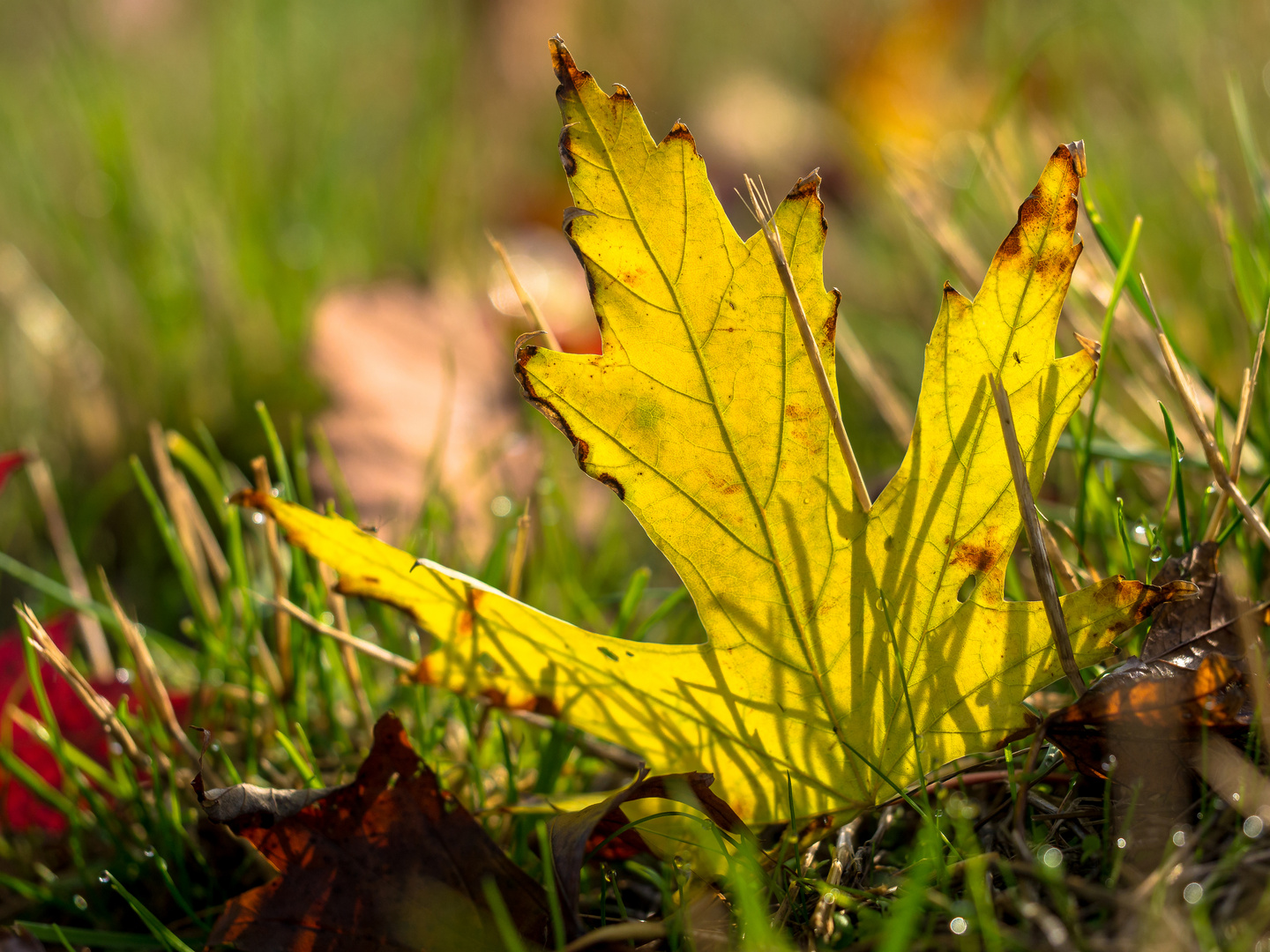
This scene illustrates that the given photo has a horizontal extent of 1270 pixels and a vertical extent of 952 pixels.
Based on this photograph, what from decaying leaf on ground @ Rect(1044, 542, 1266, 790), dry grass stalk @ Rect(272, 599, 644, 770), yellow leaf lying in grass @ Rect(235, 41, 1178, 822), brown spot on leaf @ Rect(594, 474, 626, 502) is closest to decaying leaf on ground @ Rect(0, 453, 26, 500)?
dry grass stalk @ Rect(272, 599, 644, 770)

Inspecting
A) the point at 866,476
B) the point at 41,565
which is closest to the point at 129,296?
the point at 41,565

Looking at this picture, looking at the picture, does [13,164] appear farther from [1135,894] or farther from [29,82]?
[1135,894]

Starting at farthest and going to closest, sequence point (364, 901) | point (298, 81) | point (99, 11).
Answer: point (99, 11), point (298, 81), point (364, 901)

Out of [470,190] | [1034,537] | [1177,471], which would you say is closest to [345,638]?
[1034,537]

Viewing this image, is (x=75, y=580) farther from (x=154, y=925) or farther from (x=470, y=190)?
(x=470, y=190)

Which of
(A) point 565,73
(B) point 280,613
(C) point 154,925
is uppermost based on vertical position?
(A) point 565,73

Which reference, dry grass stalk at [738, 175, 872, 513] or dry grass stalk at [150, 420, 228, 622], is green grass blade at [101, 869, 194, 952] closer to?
dry grass stalk at [150, 420, 228, 622]

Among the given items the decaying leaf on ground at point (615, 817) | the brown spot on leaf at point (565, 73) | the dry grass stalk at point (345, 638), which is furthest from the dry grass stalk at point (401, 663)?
the brown spot on leaf at point (565, 73)
